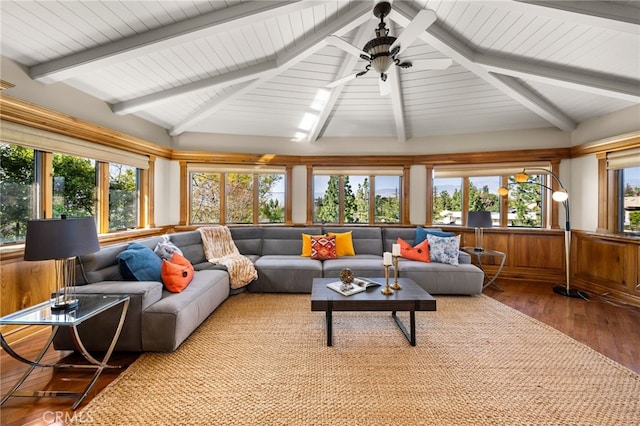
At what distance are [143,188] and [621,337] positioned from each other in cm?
638

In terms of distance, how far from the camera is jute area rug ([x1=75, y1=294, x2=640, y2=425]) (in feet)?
5.38

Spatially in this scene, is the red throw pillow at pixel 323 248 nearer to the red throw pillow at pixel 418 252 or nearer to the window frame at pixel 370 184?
the window frame at pixel 370 184

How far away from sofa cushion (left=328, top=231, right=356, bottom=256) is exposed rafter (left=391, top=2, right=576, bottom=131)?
2.84 meters

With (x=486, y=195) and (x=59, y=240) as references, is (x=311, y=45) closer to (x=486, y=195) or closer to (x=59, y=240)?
(x=59, y=240)

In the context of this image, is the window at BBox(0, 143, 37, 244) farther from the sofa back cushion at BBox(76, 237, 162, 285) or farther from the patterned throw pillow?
the patterned throw pillow

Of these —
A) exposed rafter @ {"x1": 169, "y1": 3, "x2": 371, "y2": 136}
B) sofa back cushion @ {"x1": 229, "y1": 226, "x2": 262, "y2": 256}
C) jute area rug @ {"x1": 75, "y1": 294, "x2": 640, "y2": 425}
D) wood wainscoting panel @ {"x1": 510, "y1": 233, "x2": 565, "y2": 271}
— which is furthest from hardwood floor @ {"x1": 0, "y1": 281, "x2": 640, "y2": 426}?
exposed rafter @ {"x1": 169, "y1": 3, "x2": 371, "y2": 136}

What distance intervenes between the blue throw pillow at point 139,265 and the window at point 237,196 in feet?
7.78

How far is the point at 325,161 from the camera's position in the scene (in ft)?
16.8

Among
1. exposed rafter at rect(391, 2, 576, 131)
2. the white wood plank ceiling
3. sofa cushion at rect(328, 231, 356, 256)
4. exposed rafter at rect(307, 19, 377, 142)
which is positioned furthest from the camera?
sofa cushion at rect(328, 231, 356, 256)

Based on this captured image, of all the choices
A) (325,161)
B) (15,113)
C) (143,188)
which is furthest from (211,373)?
(325,161)

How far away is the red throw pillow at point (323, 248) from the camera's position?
4250 millimetres

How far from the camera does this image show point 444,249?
13.0 feet

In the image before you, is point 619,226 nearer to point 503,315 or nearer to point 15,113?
point 503,315

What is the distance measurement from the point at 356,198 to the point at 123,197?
12.9 ft
